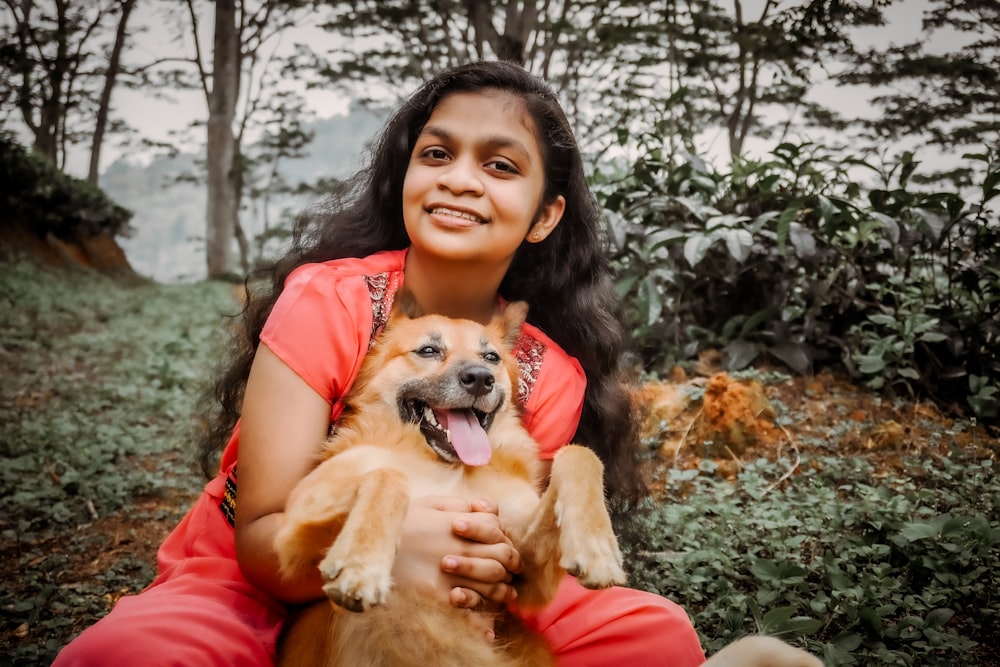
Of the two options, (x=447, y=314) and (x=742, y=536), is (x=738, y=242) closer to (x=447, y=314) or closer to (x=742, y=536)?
(x=742, y=536)

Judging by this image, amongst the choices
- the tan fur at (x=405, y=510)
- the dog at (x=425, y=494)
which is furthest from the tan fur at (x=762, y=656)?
the tan fur at (x=405, y=510)

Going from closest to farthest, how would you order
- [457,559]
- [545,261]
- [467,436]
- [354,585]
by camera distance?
1. [354,585]
2. [457,559]
3. [467,436]
4. [545,261]

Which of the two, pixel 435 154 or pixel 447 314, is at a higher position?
pixel 435 154

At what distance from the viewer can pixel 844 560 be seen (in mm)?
2613

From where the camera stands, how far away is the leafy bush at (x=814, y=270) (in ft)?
13.5

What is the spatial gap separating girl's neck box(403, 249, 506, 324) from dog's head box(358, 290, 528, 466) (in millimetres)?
179

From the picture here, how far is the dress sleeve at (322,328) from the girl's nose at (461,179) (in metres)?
0.44

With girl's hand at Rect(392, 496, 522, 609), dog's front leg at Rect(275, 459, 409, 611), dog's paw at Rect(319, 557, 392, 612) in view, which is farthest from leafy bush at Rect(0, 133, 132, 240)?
dog's paw at Rect(319, 557, 392, 612)

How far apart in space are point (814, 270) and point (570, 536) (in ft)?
12.8

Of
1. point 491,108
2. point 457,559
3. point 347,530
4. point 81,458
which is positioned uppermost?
point 491,108

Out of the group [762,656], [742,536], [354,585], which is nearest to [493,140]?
[354,585]

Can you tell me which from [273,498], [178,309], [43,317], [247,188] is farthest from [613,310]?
[247,188]

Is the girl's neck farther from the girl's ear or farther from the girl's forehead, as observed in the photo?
the girl's forehead

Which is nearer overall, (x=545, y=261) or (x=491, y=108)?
(x=491, y=108)
